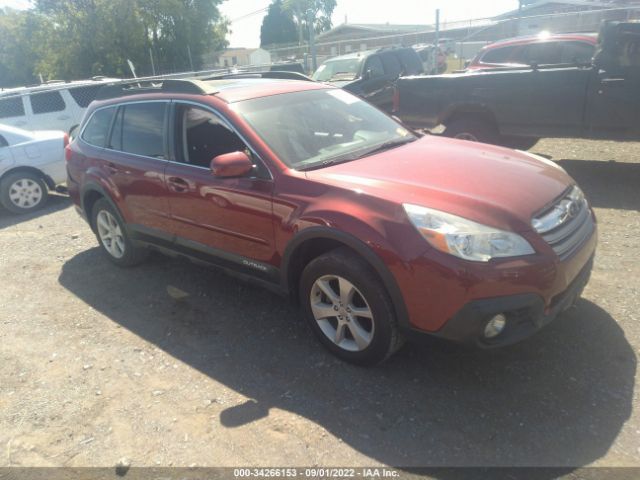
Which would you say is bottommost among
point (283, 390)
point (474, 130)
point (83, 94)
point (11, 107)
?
point (283, 390)

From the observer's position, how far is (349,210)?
2865mm

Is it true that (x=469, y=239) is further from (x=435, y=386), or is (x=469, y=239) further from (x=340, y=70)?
(x=340, y=70)

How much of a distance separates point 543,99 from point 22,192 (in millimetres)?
7758

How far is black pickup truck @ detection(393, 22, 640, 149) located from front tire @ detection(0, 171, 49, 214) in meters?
5.90

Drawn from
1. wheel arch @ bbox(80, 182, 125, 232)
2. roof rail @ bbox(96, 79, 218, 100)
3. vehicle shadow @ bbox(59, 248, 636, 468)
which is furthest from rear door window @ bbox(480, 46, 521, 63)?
wheel arch @ bbox(80, 182, 125, 232)

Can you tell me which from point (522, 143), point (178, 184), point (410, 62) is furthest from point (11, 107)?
point (522, 143)

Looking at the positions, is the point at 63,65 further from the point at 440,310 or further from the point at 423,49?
the point at 440,310

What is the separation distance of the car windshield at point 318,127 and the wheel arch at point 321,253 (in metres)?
0.51

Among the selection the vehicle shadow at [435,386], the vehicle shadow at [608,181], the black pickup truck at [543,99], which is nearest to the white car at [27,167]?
the vehicle shadow at [435,386]

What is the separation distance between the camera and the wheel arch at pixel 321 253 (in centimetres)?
275

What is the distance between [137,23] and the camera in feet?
98.4

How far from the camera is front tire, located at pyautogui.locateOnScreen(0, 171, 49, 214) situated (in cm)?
761

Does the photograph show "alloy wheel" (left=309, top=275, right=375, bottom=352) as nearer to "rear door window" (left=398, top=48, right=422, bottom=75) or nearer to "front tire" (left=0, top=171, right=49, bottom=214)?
"front tire" (left=0, top=171, right=49, bottom=214)

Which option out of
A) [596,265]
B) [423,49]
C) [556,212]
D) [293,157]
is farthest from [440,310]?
[423,49]
